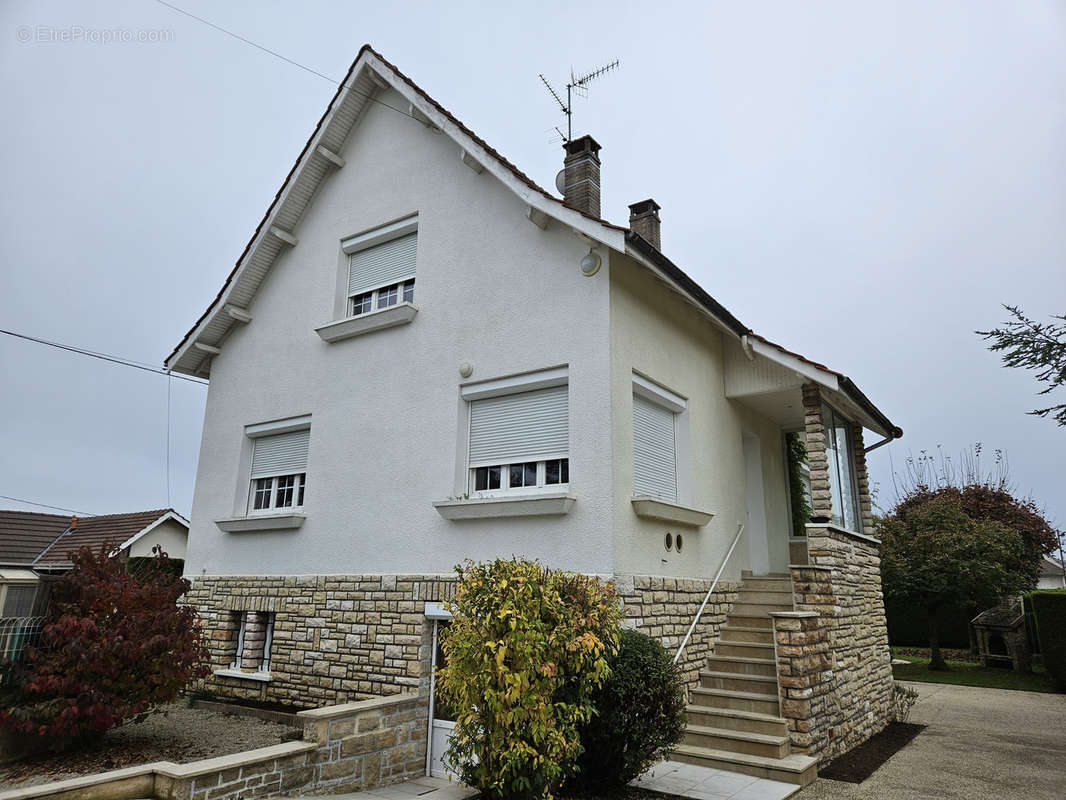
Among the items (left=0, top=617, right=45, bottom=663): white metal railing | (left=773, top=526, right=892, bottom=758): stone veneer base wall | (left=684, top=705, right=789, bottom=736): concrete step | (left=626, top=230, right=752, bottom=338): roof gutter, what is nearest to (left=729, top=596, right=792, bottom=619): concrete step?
(left=773, top=526, right=892, bottom=758): stone veneer base wall

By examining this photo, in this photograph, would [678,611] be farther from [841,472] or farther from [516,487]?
[841,472]

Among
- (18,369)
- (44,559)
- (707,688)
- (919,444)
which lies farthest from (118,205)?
(919,444)

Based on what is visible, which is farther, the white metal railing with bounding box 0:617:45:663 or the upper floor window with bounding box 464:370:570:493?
the upper floor window with bounding box 464:370:570:493

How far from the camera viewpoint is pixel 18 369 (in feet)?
49.3

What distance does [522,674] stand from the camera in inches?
201

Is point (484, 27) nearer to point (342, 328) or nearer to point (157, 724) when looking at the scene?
point (342, 328)

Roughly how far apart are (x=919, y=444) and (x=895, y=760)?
27.1m

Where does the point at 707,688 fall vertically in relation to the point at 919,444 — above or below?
below

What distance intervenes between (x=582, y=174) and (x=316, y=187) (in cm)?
469

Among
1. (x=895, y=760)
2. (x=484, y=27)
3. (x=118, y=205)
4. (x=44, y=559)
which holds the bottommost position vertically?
(x=895, y=760)

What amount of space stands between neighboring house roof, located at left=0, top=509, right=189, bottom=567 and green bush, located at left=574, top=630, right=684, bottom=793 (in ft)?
47.9

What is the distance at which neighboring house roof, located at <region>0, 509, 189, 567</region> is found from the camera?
663 inches

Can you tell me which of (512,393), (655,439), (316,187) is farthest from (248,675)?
(316,187)

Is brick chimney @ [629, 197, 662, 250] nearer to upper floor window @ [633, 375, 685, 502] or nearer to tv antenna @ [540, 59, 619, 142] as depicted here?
tv antenna @ [540, 59, 619, 142]
